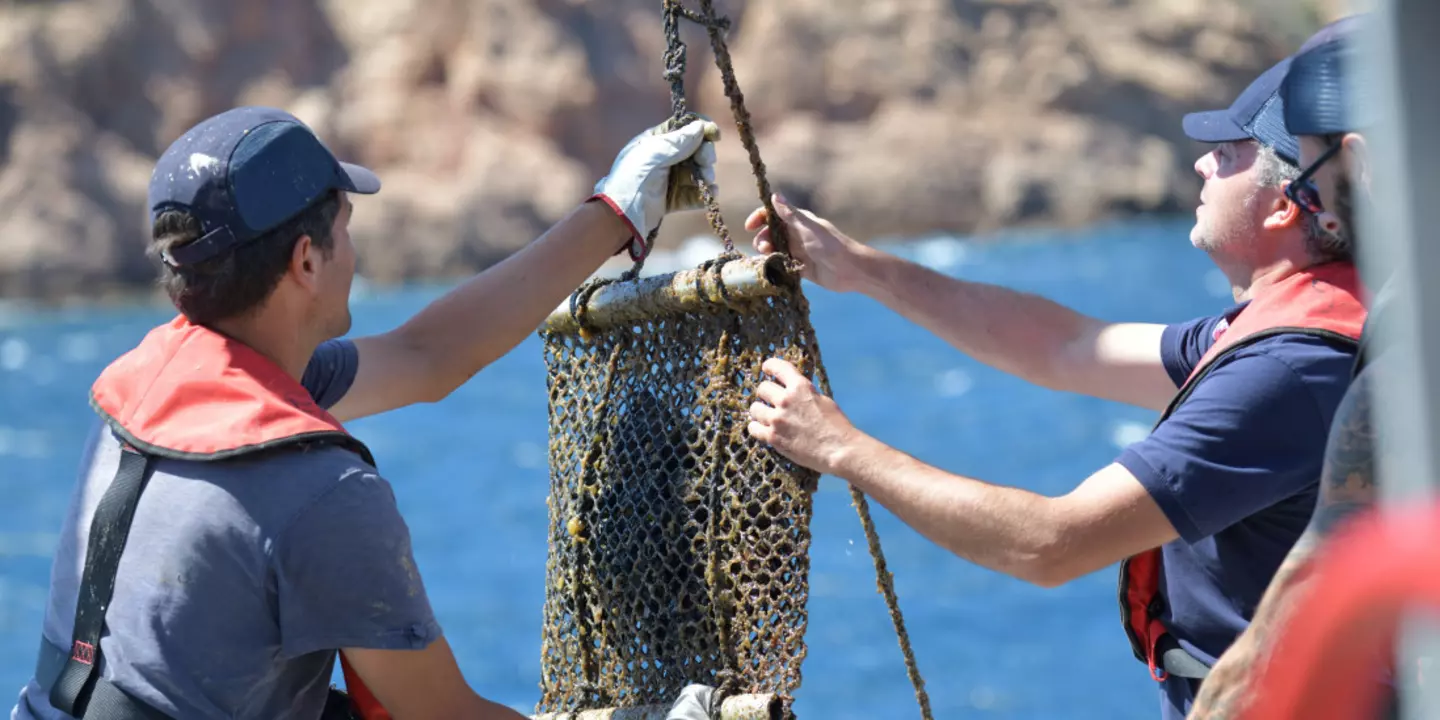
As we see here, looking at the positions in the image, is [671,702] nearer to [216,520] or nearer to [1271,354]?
[216,520]

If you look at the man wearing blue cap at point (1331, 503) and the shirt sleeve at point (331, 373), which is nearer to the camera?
the man wearing blue cap at point (1331, 503)

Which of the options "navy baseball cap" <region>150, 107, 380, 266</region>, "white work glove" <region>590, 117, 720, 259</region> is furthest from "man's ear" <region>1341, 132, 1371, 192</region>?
"navy baseball cap" <region>150, 107, 380, 266</region>

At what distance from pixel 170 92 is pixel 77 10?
2.34 meters

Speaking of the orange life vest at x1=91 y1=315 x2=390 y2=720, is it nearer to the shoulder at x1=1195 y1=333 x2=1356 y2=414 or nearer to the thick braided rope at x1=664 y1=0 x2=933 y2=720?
the thick braided rope at x1=664 y1=0 x2=933 y2=720

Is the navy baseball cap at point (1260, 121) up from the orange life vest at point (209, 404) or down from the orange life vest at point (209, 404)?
up

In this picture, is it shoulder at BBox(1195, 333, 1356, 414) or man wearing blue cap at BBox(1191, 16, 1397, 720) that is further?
shoulder at BBox(1195, 333, 1356, 414)

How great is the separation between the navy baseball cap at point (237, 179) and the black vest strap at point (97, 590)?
300 millimetres

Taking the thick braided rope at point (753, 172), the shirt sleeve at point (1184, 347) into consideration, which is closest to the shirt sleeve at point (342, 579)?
the thick braided rope at point (753, 172)

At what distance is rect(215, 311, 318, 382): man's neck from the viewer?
82.1 inches

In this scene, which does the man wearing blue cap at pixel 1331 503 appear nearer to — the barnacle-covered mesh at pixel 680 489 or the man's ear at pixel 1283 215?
the man's ear at pixel 1283 215

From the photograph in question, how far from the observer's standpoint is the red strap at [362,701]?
6.75 ft

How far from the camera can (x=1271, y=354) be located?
7.07ft

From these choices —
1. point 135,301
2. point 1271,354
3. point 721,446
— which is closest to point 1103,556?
point 1271,354

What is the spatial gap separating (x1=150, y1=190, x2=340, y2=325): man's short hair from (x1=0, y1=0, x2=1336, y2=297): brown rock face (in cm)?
2627
